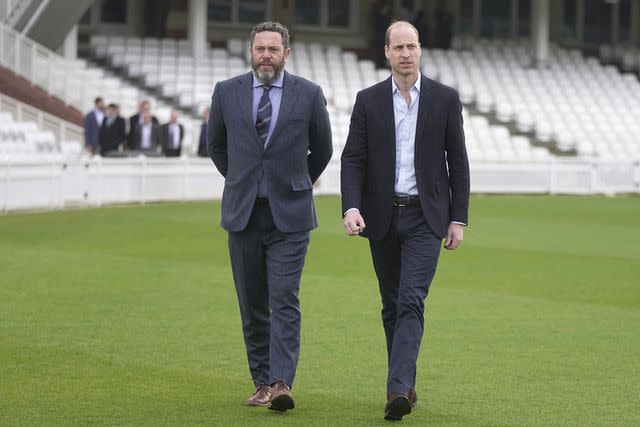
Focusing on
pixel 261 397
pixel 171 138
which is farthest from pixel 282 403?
pixel 171 138

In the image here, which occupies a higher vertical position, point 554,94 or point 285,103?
point 554,94

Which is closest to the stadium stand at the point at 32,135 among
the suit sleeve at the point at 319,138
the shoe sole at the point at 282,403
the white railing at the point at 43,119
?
the white railing at the point at 43,119

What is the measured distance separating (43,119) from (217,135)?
2209 centimetres

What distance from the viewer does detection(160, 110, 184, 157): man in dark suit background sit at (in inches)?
1098

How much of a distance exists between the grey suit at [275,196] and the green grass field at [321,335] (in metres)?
0.57

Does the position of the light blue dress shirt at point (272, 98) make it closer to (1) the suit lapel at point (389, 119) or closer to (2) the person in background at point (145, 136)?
(1) the suit lapel at point (389, 119)

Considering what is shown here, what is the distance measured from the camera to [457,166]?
25.0 feet

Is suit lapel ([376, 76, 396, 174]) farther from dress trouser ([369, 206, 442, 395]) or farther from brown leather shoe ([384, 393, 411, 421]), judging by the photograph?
brown leather shoe ([384, 393, 411, 421])

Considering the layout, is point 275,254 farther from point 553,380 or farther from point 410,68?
point 553,380

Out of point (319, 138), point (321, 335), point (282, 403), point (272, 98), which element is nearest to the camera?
point (282, 403)

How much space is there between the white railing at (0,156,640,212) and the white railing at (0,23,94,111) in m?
5.25

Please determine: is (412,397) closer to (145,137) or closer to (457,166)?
(457,166)

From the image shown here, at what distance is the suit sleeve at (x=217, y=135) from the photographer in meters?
7.79

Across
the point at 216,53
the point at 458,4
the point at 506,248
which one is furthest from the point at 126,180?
the point at 458,4
